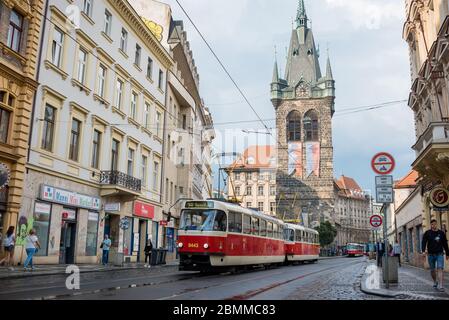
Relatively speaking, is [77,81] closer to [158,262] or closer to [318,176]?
[158,262]

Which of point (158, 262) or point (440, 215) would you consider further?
point (158, 262)

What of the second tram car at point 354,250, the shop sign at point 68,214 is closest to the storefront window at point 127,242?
the shop sign at point 68,214

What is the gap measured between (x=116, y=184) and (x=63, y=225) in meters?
4.55

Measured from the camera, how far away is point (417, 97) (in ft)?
91.5

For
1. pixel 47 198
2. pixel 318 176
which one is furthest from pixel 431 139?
pixel 318 176

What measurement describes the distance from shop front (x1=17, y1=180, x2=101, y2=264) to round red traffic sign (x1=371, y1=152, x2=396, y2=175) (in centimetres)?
1448

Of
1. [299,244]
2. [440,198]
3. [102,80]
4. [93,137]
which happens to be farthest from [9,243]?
[299,244]

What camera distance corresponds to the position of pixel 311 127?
4311 inches

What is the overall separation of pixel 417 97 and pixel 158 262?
18.0m

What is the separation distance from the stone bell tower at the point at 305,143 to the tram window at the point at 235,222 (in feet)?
266

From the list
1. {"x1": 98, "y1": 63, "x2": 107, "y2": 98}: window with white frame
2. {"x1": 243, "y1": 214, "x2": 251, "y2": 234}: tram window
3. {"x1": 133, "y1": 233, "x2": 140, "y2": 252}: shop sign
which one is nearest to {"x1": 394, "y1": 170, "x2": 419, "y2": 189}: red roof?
{"x1": 133, "y1": 233, "x2": 140, "y2": 252}: shop sign

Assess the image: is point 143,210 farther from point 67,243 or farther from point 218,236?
point 218,236

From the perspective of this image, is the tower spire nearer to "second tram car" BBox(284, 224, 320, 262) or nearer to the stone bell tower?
the stone bell tower

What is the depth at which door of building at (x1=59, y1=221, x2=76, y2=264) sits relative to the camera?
928 inches
